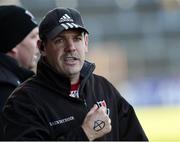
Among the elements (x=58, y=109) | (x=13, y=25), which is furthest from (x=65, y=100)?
(x=13, y=25)

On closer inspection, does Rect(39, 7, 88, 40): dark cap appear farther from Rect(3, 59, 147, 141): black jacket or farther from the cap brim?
Rect(3, 59, 147, 141): black jacket

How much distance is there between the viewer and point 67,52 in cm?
308

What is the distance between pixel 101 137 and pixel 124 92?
20.2 m

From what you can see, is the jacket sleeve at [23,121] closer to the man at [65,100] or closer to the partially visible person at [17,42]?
the man at [65,100]

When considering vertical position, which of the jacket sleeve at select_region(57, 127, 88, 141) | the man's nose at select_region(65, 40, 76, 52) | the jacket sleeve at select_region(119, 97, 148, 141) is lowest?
the jacket sleeve at select_region(119, 97, 148, 141)

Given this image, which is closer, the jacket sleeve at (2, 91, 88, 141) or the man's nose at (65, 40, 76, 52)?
the jacket sleeve at (2, 91, 88, 141)

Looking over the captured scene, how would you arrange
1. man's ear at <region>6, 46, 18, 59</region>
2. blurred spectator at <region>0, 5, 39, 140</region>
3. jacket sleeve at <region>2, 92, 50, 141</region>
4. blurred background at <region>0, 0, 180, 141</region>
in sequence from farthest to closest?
blurred background at <region>0, 0, 180, 141</region>
man's ear at <region>6, 46, 18, 59</region>
blurred spectator at <region>0, 5, 39, 140</region>
jacket sleeve at <region>2, 92, 50, 141</region>

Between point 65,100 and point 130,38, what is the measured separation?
22483 millimetres

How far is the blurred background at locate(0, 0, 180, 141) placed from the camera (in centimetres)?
2492

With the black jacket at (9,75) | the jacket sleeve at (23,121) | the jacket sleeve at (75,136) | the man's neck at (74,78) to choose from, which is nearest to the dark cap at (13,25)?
the black jacket at (9,75)

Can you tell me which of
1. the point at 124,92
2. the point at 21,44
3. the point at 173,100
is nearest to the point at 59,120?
the point at 21,44

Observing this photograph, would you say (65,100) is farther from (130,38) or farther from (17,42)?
(130,38)

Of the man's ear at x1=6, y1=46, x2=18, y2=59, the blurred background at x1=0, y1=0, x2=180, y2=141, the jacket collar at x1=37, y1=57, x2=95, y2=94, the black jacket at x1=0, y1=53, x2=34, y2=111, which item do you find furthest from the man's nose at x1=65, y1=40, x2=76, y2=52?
the blurred background at x1=0, y1=0, x2=180, y2=141

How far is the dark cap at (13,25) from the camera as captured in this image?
430cm
